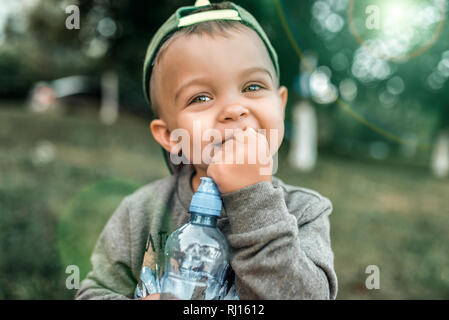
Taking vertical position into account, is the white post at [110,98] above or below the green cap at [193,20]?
above

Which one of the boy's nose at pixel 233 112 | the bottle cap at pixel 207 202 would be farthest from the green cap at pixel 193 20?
the bottle cap at pixel 207 202

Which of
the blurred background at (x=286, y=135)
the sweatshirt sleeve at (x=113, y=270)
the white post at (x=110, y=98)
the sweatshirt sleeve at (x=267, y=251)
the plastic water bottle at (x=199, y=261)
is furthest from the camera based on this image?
the white post at (x=110, y=98)

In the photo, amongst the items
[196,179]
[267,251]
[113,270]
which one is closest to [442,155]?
[196,179]

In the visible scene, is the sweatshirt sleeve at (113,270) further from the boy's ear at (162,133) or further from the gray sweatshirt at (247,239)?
the boy's ear at (162,133)

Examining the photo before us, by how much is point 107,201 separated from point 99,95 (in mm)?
14217

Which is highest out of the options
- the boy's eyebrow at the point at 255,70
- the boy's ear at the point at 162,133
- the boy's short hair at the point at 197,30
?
the boy's short hair at the point at 197,30

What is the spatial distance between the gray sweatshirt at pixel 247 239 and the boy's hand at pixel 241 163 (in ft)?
0.09

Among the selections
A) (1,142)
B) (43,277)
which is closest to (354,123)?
(1,142)

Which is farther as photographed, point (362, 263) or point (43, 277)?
point (362, 263)

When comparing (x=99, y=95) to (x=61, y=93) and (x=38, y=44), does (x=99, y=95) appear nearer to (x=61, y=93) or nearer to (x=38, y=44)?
(x=61, y=93)

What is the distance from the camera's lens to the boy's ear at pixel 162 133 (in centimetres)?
157

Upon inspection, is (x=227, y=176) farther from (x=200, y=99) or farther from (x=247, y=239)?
(x=200, y=99)

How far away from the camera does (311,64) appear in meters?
9.24

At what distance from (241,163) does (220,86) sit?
0.88 feet
